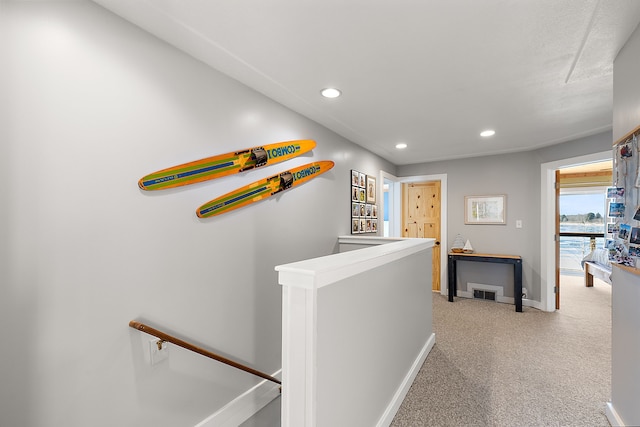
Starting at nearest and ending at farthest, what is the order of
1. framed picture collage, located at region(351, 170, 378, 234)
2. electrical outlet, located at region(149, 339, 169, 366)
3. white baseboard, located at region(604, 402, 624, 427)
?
electrical outlet, located at region(149, 339, 169, 366), white baseboard, located at region(604, 402, 624, 427), framed picture collage, located at region(351, 170, 378, 234)

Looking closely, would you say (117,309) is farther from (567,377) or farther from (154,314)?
(567,377)

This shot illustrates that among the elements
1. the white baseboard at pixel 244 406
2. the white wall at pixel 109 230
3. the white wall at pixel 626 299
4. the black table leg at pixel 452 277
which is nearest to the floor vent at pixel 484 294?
the black table leg at pixel 452 277

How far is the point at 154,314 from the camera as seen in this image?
5.30ft

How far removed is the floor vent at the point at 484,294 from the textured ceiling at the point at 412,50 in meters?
2.80

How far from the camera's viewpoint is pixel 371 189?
4230 mm

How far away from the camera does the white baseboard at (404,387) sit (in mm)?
1868

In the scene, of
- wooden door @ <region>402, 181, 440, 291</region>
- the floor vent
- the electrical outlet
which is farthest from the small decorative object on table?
the electrical outlet

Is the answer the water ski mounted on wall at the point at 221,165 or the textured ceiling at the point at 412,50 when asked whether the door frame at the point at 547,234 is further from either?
the water ski mounted on wall at the point at 221,165

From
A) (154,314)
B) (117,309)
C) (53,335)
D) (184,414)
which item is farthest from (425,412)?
(53,335)

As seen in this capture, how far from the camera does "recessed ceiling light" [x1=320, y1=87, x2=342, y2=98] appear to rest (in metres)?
2.30

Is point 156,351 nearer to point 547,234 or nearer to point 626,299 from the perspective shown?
point 626,299

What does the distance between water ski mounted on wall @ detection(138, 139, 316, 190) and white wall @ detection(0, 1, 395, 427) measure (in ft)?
0.17

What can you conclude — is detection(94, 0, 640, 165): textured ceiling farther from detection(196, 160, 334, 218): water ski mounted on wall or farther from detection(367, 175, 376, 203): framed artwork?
detection(367, 175, 376, 203): framed artwork

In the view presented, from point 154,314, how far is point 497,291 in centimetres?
479
